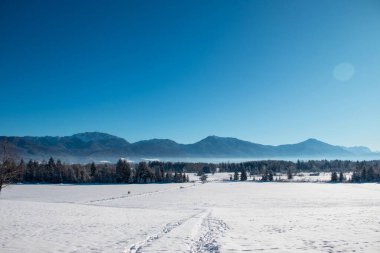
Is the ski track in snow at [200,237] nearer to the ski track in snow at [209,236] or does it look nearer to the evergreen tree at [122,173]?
the ski track in snow at [209,236]

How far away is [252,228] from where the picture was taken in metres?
27.7

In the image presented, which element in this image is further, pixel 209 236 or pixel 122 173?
pixel 122 173

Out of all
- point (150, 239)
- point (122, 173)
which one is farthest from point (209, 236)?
point (122, 173)

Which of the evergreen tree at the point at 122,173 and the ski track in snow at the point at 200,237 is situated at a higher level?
the evergreen tree at the point at 122,173

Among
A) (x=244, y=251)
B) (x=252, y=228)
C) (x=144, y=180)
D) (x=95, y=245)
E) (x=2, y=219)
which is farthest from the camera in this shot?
(x=144, y=180)

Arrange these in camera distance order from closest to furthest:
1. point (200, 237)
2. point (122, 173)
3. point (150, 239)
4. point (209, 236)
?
point (150, 239)
point (200, 237)
point (209, 236)
point (122, 173)

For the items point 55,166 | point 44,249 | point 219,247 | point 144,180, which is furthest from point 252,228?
point 55,166

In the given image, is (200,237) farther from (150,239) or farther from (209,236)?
(150,239)

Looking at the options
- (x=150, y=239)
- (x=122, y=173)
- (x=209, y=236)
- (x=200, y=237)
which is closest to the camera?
(x=150, y=239)

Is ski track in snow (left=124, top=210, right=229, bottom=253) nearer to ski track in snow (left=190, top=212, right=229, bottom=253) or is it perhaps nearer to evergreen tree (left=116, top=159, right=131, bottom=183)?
ski track in snow (left=190, top=212, right=229, bottom=253)

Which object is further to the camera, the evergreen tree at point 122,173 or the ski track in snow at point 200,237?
the evergreen tree at point 122,173

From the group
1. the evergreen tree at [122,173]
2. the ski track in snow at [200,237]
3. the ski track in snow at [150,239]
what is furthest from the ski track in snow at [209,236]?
the evergreen tree at [122,173]

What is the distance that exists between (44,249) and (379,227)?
2438 cm

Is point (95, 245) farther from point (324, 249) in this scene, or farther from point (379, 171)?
point (379, 171)
